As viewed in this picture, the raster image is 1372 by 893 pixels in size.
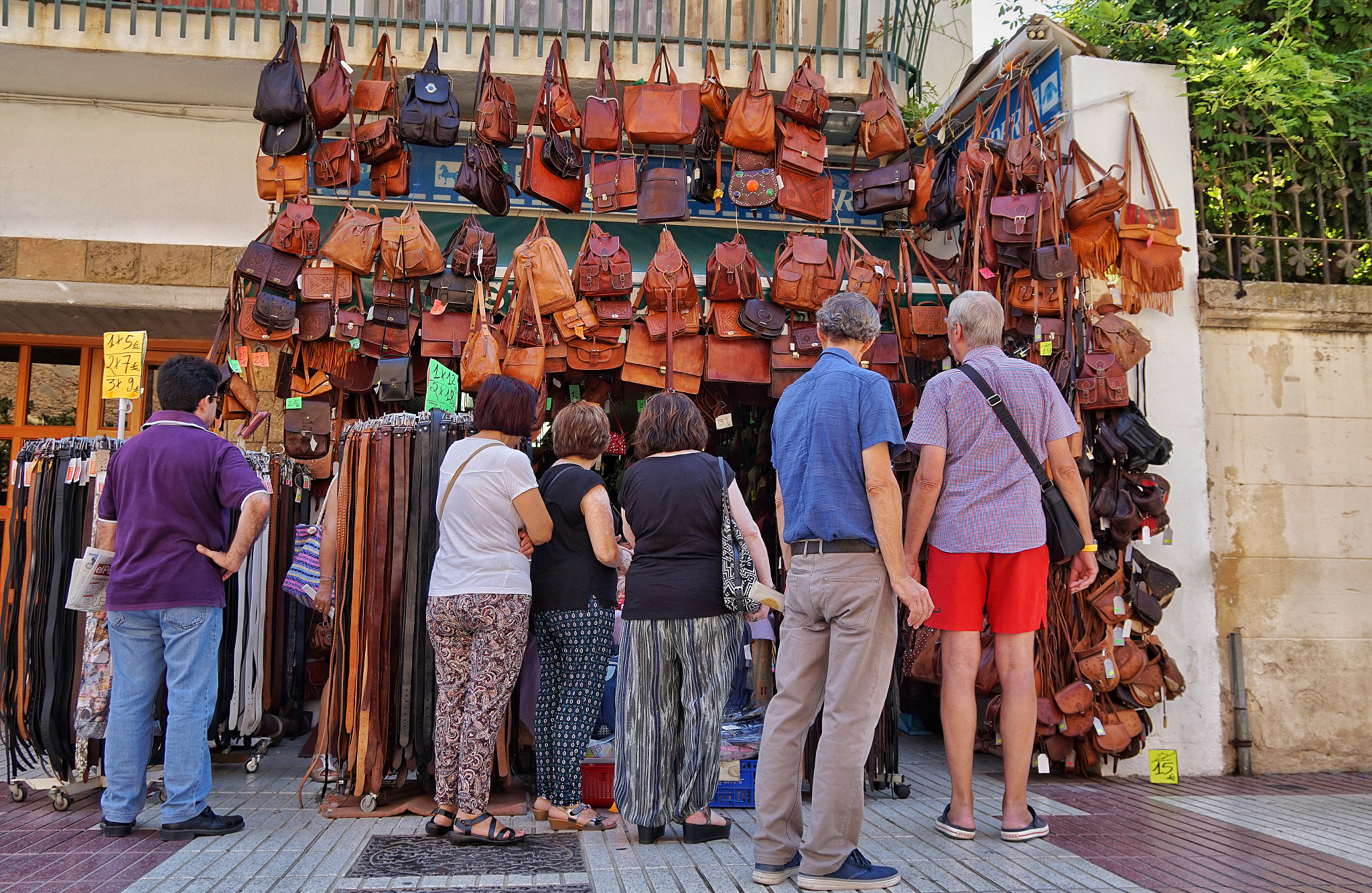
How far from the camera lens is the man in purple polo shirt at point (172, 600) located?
4082mm

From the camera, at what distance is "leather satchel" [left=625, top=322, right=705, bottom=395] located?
229 inches

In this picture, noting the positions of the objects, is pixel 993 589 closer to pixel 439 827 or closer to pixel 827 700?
pixel 827 700

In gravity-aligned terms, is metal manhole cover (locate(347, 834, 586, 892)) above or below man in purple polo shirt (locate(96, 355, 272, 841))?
below

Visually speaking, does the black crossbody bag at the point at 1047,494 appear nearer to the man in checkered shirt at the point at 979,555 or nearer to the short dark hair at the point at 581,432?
the man in checkered shirt at the point at 979,555

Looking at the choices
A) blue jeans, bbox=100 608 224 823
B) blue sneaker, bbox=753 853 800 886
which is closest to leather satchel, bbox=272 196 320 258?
blue jeans, bbox=100 608 224 823

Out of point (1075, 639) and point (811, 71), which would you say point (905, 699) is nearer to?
point (1075, 639)

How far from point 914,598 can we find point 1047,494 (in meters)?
1.30

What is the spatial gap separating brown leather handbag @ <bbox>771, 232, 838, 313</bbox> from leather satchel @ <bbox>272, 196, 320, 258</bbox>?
267 centimetres

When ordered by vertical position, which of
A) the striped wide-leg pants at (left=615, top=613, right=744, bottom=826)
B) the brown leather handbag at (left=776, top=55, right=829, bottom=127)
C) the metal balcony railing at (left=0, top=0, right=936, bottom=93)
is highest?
the metal balcony railing at (left=0, top=0, right=936, bottom=93)

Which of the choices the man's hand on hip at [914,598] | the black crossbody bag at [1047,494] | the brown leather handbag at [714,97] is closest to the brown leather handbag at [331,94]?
the brown leather handbag at [714,97]

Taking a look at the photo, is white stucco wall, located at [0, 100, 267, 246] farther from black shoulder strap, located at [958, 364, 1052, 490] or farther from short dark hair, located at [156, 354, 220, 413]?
black shoulder strap, located at [958, 364, 1052, 490]

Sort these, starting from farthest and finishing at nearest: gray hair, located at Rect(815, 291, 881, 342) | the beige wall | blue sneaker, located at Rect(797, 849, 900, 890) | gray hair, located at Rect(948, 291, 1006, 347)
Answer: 1. the beige wall
2. gray hair, located at Rect(948, 291, 1006, 347)
3. gray hair, located at Rect(815, 291, 881, 342)
4. blue sneaker, located at Rect(797, 849, 900, 890)

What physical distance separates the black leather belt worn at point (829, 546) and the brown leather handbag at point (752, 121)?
10.9 ft

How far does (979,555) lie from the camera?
13.0ft
